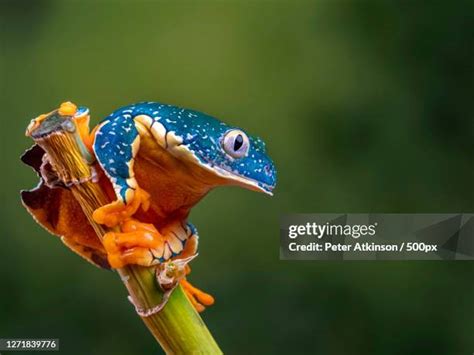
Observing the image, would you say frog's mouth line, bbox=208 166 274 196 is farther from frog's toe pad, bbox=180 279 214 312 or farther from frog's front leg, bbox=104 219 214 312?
frog's toe pad, bbox=180 279 214 312

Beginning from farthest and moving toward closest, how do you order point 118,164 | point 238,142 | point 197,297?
point 197,297
point 238,142
point 118,164

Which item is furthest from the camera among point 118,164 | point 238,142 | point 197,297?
point 197,297

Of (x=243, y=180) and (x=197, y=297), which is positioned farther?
(x=197, y=297)

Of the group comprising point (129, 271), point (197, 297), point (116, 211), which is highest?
point (116, 211)

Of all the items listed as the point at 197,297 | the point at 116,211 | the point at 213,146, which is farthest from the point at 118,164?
the point at 197,297

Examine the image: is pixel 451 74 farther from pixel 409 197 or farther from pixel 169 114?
pixel 169 114

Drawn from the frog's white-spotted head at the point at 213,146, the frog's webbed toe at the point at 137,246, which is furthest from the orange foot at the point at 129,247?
the frog's white-spotted head at the point at 213,146

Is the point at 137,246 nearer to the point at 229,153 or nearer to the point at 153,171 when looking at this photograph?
the point at 153,171
